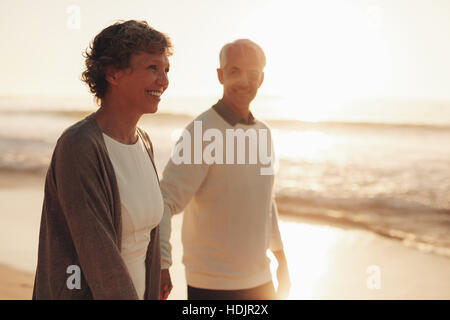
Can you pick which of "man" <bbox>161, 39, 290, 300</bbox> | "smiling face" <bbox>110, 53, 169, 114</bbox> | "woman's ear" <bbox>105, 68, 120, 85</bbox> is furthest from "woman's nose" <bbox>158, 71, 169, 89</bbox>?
"man" <bbox>161, 39, 290, 300</bbox>

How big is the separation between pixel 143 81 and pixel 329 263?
159 inches

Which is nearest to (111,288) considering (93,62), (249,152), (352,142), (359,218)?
(93,62)

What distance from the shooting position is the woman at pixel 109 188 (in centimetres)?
Result: 141

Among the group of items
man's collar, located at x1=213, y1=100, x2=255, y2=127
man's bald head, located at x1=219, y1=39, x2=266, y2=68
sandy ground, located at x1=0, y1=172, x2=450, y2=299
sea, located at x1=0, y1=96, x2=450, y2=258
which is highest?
man's bald head, located at x1=219, y1=39, x2=266, y2=68

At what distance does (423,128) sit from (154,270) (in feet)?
74.6

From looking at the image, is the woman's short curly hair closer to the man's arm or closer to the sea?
the man's arm

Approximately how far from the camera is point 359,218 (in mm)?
7348

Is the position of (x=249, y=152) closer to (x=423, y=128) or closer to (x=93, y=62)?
(x=93, y=62)

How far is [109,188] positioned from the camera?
147cm

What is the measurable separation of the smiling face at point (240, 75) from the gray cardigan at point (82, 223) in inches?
43.2

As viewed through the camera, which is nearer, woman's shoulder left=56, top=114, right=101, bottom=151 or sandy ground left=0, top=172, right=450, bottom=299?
woman's shoulder left=56, top=114, right=101, bottom=151

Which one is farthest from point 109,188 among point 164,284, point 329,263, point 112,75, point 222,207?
point 329,263

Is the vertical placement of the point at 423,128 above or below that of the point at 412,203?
above

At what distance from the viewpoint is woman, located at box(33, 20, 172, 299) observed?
1407 millimetres
